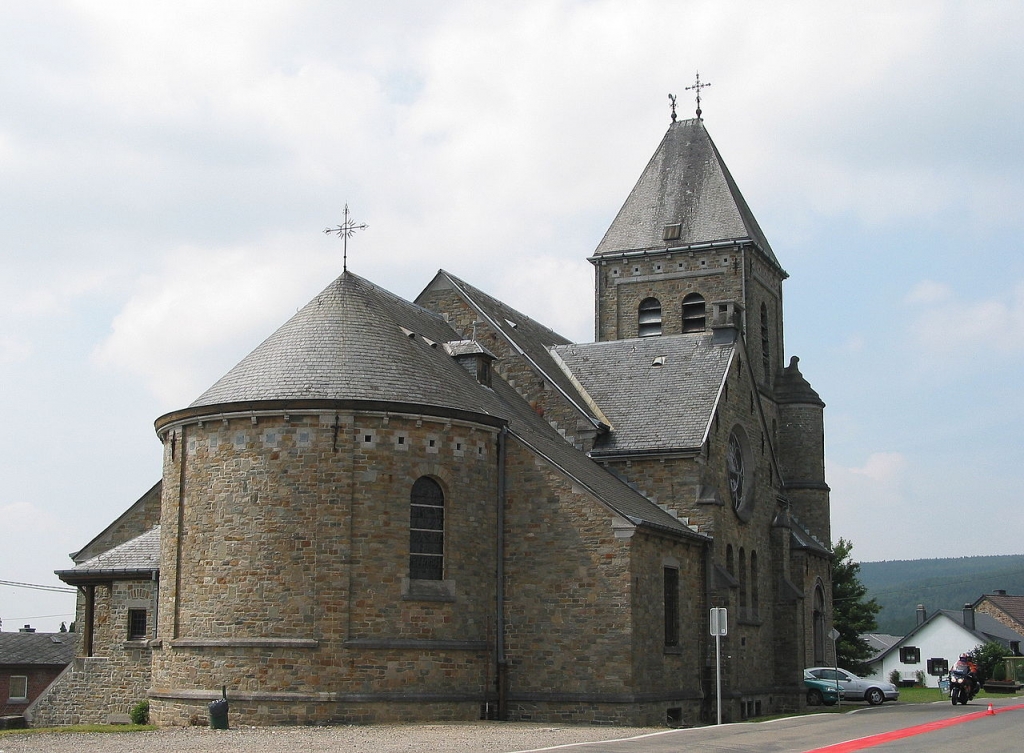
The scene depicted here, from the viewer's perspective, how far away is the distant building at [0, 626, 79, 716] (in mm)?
55812

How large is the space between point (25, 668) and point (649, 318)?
32.5 metres

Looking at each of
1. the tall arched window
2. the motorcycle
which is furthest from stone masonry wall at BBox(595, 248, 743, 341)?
the motorcycle

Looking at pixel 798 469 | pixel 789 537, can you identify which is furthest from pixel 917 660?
pixel 789 537

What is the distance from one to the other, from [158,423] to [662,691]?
42.0 ft

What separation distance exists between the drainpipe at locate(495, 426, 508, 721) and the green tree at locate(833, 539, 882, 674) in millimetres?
37050

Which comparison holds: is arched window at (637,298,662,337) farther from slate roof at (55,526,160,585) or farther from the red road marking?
slate roof at (55,526,160,585)

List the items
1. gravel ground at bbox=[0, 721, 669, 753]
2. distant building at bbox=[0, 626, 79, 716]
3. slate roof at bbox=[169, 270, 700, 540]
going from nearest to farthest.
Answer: gravel ground at bbox=[0, 721, 669, 753] → slate roof at bbox=[169, 270, 700, 540] → distant building at bbox=[0, 626, 79, 716]

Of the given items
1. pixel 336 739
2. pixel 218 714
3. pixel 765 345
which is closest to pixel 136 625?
pixel 218 714

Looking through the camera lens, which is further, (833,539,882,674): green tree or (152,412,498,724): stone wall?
(833,539,882,674): green tree

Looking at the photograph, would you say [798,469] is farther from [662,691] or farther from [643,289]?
[662,691]

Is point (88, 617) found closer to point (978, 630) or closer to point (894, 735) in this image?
point (894, 735)

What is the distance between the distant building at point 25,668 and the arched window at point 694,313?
30.3m

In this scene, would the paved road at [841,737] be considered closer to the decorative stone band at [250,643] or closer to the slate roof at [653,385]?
the decorative stone band at [250,643]

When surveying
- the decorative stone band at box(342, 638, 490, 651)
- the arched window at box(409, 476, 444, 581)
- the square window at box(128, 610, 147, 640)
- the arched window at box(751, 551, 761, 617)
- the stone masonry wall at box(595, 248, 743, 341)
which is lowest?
the decorative stone band at box(342, 638, 490, 651)
